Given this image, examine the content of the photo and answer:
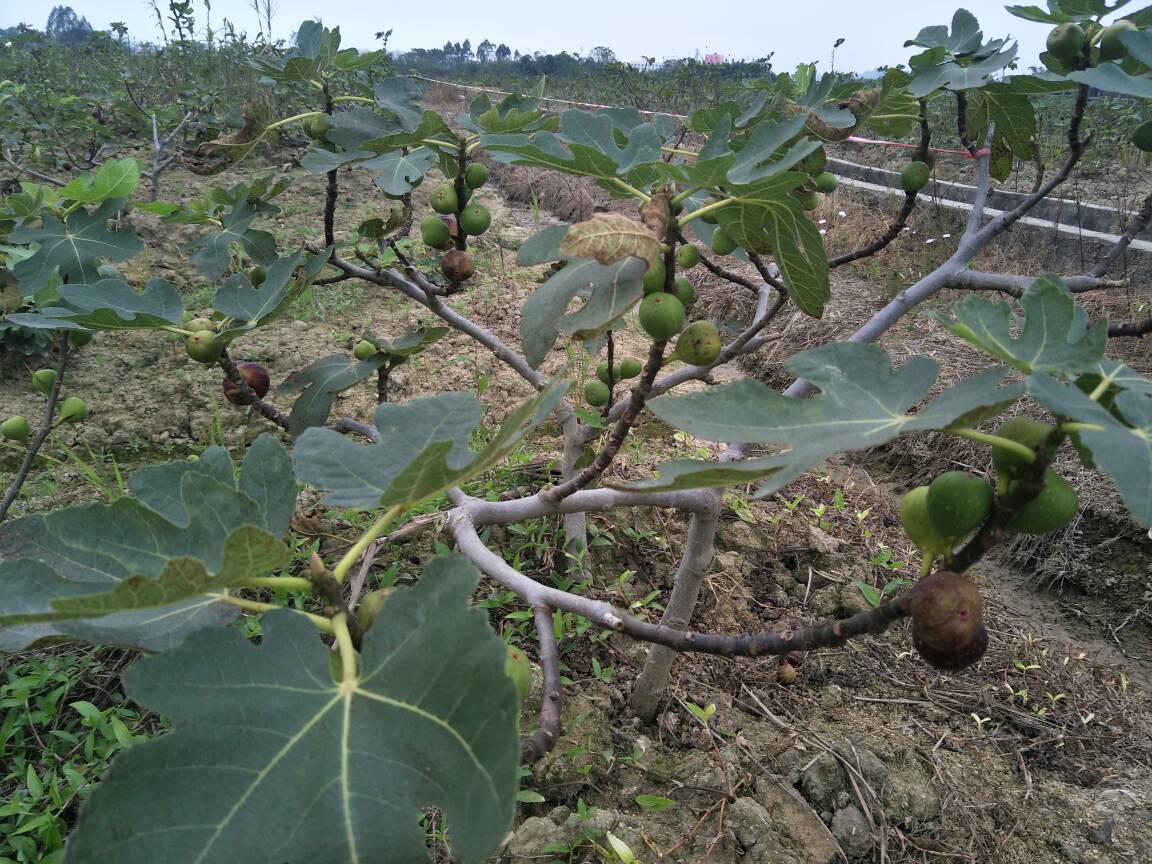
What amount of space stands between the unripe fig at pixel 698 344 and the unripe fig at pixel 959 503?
1.48 ft

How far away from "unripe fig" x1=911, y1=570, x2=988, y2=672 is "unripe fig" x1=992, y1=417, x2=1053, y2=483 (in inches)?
5.1

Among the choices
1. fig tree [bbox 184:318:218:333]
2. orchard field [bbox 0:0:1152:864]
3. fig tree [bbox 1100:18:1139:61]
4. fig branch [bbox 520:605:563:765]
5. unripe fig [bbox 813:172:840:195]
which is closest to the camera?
orchard field [bbox 0:0:1152:864]

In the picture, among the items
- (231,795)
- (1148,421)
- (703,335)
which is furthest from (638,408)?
(231,795)

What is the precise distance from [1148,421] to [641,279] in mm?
591

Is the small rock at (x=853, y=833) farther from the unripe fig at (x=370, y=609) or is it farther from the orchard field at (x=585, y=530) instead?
the unripe fig at (x=370, y=609)

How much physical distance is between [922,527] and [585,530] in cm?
173

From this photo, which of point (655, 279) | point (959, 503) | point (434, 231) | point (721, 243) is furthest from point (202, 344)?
point (959, 503)

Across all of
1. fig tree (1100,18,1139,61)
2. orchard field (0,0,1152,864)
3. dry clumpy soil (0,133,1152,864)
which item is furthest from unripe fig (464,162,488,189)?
fig tree (1100,18,1139,61)

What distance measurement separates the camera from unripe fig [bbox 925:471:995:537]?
2.51ft

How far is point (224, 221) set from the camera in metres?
1.95

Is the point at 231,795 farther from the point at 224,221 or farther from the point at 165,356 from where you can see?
the point at 165,356

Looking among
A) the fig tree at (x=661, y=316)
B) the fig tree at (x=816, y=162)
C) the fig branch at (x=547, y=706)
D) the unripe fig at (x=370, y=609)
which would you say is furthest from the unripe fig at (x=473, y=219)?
the unripe fig at (x=370, y=609)

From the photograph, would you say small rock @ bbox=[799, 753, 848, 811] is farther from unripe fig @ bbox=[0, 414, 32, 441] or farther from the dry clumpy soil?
unripe fig @ bbox=[0, 414, 32, 441]

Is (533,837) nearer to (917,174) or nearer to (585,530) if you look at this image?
(585,530)
